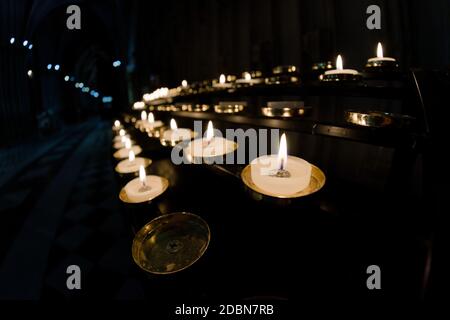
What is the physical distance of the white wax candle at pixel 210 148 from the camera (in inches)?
68.2

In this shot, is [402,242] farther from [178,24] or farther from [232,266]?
[178,24]

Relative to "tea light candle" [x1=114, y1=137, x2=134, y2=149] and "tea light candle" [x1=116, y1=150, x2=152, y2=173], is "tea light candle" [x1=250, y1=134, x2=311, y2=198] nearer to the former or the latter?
"tea light candle" [x1=116, y1=150, x2=152, y2=173]

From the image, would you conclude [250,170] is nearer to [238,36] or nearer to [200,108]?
[200,108]

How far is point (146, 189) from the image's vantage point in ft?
6.24

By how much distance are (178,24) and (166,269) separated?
718 cm

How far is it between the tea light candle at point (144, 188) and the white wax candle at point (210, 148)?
16.5 inches

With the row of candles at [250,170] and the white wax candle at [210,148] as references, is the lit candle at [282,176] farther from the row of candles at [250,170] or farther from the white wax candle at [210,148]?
the white wax candle at [210,148]

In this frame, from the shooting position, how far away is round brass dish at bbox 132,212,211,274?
4.13ft

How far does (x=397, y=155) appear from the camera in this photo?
1066 millimetres

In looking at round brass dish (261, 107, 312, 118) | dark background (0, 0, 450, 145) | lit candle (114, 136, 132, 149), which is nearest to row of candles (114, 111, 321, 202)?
lit candle (114, 136, 132, 149)

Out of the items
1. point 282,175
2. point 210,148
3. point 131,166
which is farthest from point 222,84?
point 282,175

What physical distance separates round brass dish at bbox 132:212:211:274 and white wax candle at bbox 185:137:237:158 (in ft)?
1.58

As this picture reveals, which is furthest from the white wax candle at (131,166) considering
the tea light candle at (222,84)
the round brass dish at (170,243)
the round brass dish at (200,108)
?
the tea light candle at (222,84)
